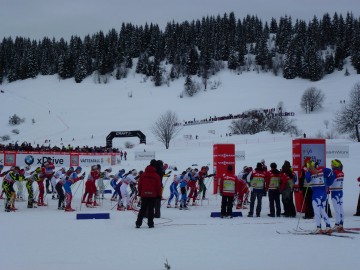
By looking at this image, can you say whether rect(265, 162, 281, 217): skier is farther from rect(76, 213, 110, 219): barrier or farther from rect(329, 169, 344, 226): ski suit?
rect(76, 213, 110, 219): barrier

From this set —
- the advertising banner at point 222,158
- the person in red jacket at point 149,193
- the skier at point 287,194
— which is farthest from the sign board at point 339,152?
the person in red jacket at point 149,193

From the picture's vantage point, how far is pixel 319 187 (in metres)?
10.5

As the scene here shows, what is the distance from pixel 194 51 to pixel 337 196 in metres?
104

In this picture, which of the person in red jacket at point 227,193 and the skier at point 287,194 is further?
the skier at point 287,194

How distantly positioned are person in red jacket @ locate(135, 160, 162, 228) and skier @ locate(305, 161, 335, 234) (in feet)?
13.4

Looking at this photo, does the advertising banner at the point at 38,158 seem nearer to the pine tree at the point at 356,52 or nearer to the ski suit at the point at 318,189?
the ski suit at the point at 318,189

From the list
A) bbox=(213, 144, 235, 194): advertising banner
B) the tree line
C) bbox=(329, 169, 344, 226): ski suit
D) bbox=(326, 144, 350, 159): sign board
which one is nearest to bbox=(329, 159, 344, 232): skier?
bbox=(329, 169, 344, 226): ski suit

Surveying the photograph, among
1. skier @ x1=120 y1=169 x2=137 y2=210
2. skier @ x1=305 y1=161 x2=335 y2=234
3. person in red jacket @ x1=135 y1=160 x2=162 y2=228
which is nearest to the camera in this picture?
skier @ x1=305 y1=161 x2=335 y2=234

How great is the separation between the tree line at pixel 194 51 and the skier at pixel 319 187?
94707mm

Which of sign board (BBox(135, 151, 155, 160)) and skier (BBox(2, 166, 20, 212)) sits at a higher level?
sign board (BBox(135, 151, 155, 160))

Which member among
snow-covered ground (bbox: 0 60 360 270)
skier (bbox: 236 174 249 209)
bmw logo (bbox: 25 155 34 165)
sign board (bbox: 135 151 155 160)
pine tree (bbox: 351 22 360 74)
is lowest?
snow-covered ground (bbox: 0 60 360 270)

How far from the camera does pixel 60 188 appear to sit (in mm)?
16469

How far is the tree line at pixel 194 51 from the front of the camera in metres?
109

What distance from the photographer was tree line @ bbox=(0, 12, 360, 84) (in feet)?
356
